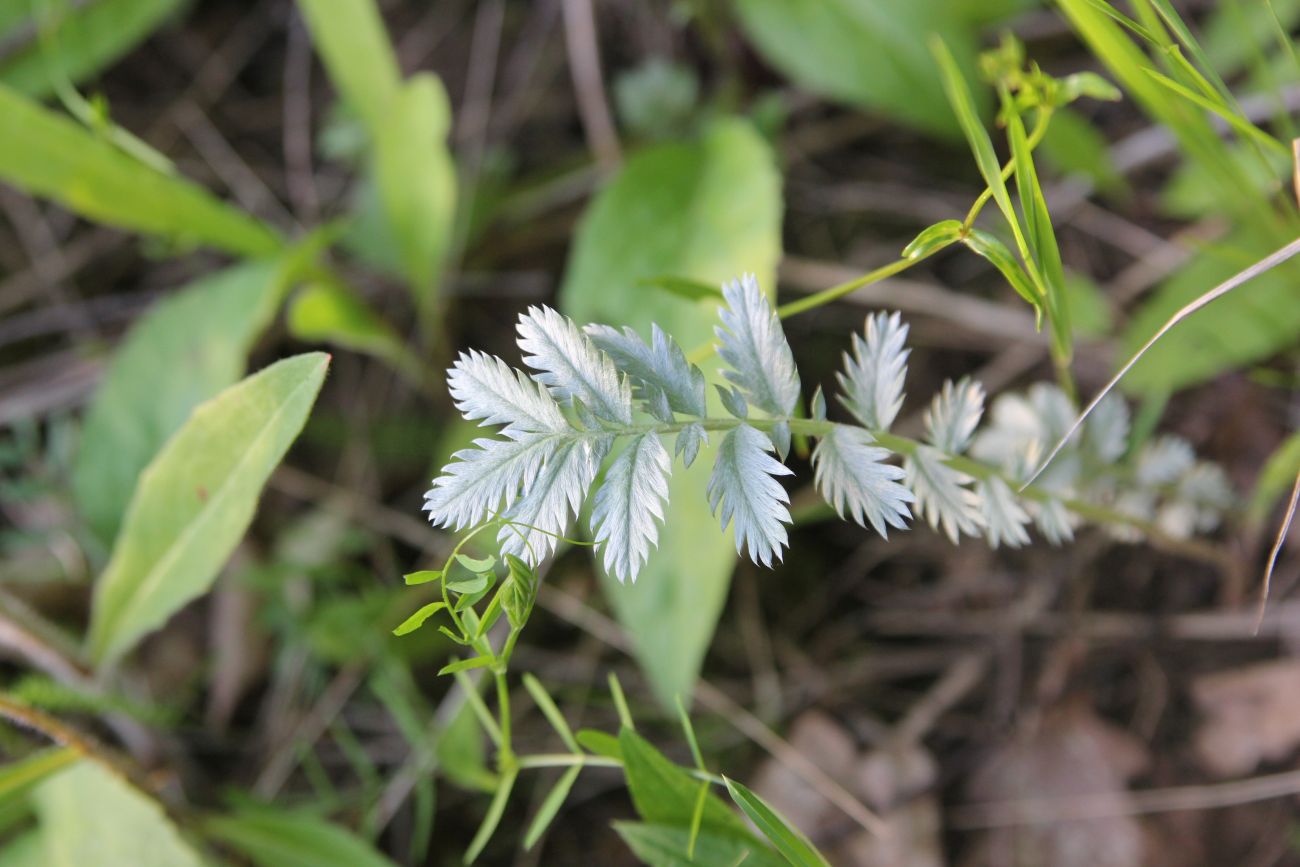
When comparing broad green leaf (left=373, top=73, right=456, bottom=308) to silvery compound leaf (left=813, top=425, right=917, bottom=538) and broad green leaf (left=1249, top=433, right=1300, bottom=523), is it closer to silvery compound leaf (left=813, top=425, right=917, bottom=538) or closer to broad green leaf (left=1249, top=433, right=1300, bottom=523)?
silvery compound leaf (left=813, top=425, right=917, bottom=538)

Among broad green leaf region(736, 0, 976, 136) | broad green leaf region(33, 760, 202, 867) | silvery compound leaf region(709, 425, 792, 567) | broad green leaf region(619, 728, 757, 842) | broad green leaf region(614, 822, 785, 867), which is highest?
broad green leaf region(736, 0, 976, 136)

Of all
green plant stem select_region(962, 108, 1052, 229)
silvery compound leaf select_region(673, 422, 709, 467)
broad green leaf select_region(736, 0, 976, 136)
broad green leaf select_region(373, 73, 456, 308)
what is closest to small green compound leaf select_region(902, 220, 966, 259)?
green plant stem select_region(962, 108, 1052, 229)

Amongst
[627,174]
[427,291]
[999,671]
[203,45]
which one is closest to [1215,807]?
[999,671]

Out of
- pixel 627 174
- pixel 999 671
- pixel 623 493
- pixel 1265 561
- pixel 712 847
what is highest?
pixel 627 174

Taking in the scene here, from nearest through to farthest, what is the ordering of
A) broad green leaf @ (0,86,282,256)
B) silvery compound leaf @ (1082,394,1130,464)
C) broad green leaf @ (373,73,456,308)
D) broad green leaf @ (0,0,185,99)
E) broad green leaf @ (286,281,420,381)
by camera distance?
silvery compound leaf @ (1082,394,1130,464) < broad green leaf @ (0,86,282,256) < broad green leaf @ (286,281,420,381) < broad green leaf @ (373,73,456,308) < broad green leaf @ (0,0,185,99)

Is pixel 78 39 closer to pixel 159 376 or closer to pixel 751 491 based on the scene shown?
pixel 159 376

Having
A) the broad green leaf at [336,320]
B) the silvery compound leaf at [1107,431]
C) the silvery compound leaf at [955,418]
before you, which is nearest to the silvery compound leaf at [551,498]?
the silvery compound leaf at [955,418]

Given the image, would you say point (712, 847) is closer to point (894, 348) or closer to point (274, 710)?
point (894, 348)

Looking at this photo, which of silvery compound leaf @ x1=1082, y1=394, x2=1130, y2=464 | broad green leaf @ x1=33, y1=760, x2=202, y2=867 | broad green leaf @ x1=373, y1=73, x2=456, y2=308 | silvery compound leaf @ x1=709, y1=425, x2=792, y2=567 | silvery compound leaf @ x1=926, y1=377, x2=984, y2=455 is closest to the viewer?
silvery compound leaf @ x1=709, y1=425, x2=792, y2=567
